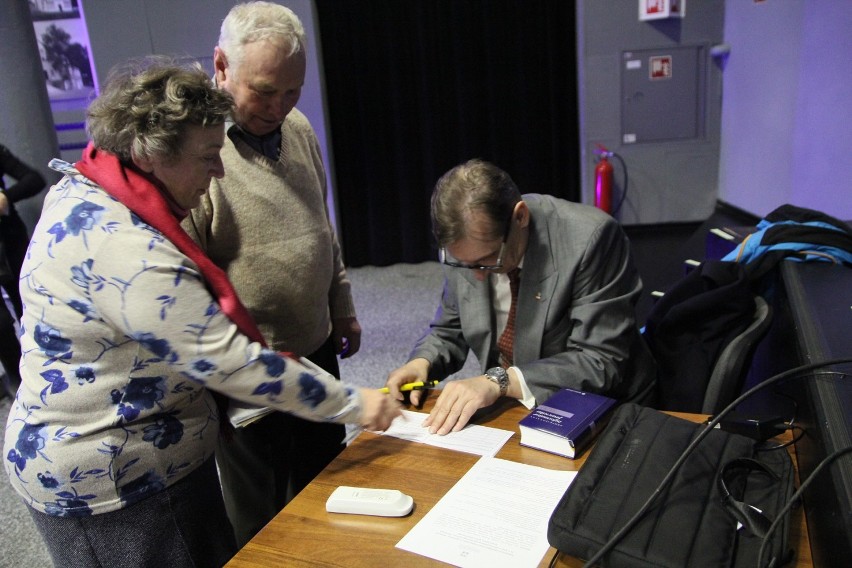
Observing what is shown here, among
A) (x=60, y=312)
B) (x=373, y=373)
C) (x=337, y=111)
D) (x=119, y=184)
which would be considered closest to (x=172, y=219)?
(x=119, y=184)

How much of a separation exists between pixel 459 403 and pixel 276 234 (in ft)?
1.71

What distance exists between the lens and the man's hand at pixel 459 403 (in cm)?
129

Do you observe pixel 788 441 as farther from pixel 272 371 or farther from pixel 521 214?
pixel 272 371

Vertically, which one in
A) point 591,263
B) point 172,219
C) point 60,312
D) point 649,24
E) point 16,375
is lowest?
point 16,375

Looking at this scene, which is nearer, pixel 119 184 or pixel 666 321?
pixel 119 184

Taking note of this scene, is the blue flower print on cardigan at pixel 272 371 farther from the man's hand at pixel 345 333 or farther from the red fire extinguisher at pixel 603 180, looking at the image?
the red fire extinguisher at pixel 603 180

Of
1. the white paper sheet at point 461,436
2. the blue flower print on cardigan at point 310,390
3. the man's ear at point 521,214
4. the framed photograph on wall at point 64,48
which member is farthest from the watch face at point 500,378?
the framed photograph on wall at point 64,48

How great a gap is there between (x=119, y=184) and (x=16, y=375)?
2.60 meters

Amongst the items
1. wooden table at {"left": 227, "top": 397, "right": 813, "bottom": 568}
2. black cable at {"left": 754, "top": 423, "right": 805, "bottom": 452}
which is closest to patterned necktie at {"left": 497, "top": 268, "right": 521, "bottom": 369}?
wooden table at {"left": 227, "top": 397, "right": 813, "bottom": 568}

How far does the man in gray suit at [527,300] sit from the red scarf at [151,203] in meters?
0.50

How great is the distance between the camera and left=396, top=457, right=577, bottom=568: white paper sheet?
91 cm

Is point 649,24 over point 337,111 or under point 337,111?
over

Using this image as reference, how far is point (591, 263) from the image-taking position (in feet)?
4.75

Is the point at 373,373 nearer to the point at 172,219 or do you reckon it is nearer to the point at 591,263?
the point at 591,263
